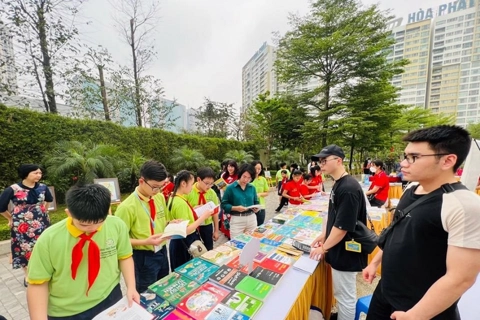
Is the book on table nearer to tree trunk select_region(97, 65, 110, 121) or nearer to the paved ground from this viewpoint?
the paved ground

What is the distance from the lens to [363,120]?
38.2 feet

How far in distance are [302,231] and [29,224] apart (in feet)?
11.3

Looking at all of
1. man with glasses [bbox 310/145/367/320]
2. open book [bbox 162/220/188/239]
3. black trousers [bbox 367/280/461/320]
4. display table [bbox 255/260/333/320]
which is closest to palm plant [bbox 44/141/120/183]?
open book [bbox 162/220/188/239]

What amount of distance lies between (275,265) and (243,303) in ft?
1.66

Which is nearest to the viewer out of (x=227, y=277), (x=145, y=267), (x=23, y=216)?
(x=227, y=277)

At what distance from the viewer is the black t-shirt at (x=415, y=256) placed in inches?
34.3

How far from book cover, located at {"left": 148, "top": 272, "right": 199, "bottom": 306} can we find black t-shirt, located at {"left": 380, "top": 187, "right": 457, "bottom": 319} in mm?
1148

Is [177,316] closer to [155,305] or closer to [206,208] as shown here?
[155,305]

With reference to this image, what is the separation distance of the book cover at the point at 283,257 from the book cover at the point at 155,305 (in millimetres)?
899

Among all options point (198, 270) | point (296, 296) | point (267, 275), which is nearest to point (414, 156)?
point (296, 296)

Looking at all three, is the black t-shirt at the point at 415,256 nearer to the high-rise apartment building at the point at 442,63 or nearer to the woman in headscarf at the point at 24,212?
the woman in headscarf at the point at 24,212

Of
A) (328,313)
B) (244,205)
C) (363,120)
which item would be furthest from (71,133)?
(363,120)

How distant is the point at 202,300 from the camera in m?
1.17

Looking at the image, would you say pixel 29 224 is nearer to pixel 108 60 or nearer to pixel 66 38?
pixel 66 38
